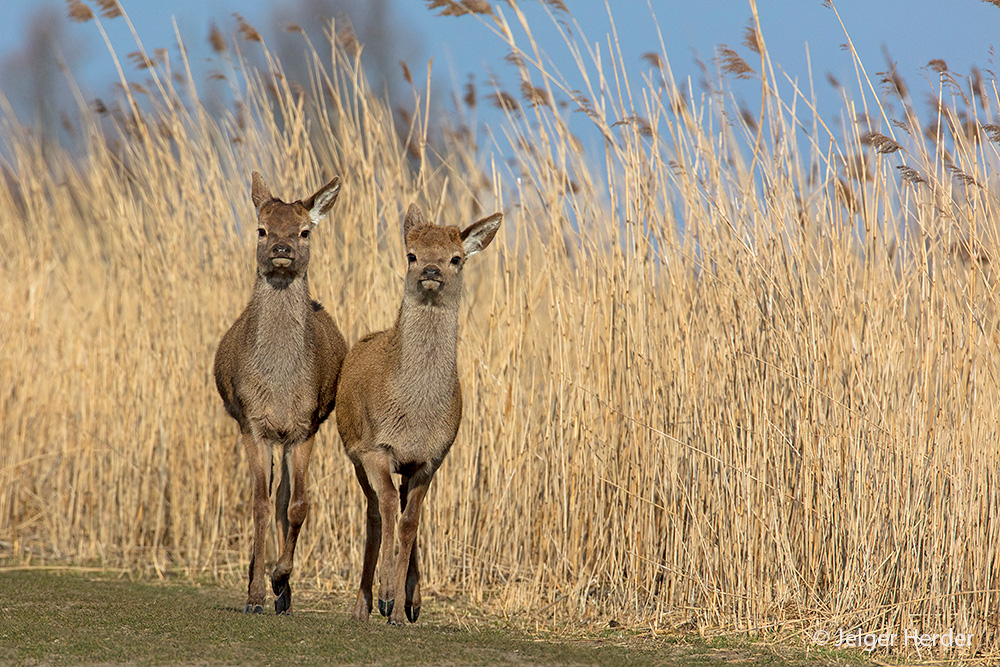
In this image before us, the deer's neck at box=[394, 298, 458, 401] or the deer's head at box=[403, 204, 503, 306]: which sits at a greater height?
the deer's head at box=[403, 204, 503, 306]

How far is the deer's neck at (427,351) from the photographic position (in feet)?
16.6

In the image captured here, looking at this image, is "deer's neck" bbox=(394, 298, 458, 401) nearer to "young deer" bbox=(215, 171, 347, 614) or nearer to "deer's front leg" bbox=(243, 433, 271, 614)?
"young deer" bbox=(215, 171, 347, 614)

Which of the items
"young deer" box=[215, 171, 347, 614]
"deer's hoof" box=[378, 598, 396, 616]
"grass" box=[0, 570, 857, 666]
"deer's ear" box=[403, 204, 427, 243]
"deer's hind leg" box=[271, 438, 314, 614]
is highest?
"deer's ear" box=[403, 204, 427, 243]

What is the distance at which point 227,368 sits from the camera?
5719 millimetres

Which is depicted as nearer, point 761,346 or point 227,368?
point 761,346

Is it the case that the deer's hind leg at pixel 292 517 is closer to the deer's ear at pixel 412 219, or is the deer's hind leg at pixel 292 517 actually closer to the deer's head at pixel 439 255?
the deer's head at pixel 439 255

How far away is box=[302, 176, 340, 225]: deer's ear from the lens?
18.0 ft

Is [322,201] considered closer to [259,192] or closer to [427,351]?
[259,192]

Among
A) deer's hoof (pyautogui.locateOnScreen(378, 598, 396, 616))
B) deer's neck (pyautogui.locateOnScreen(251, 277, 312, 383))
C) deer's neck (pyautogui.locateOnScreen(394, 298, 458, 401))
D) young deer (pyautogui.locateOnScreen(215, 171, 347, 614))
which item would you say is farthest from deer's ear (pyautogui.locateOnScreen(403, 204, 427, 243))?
deer's hoof (pyautogui.locateOnScreen(378, 598, 396, 616))

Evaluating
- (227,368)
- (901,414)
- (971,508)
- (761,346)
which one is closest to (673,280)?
(761,346)

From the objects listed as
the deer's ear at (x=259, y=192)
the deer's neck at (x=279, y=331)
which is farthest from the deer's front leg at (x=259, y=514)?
the deer's ear at (x=259, y=192)

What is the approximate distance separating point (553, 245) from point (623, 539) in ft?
5.18

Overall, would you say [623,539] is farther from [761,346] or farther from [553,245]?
[553,245]

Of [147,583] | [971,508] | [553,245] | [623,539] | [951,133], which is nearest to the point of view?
[971,508]
